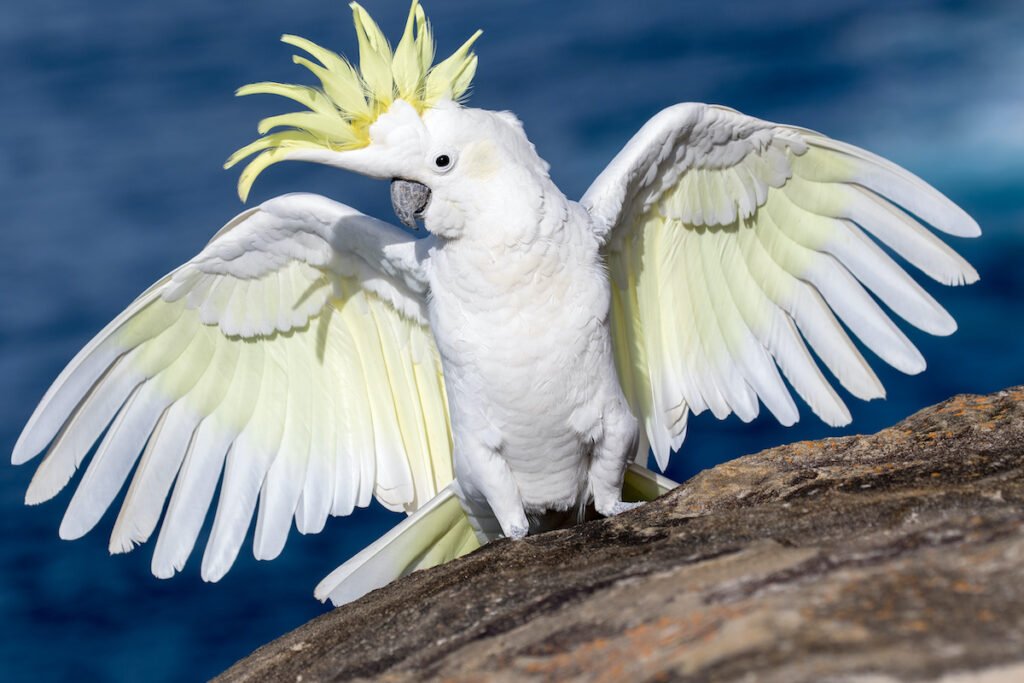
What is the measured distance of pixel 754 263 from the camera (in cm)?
383

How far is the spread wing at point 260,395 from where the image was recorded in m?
3.49

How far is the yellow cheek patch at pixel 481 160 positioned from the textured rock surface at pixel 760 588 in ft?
3.40

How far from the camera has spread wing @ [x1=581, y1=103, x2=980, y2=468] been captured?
3.45 m

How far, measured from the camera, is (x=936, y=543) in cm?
211

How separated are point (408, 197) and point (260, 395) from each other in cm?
111

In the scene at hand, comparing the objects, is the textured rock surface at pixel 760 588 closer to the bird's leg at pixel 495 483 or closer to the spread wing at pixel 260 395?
Result: the bird's leg at pixel 495 483

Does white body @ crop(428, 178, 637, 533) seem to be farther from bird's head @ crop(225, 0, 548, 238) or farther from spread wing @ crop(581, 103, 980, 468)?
spread wing @ crop(581, 103, 980, 468)

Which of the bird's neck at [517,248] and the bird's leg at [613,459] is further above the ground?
the bird's neck at [517,248]

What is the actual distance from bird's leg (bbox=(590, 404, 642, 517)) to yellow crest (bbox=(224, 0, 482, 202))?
3.70 feet

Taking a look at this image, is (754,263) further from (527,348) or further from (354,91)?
(354,91)

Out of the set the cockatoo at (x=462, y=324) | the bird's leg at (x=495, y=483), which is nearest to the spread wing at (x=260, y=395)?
the cockatoo at (x=462, y=324)

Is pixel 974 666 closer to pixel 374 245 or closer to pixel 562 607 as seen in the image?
pixel 562 607

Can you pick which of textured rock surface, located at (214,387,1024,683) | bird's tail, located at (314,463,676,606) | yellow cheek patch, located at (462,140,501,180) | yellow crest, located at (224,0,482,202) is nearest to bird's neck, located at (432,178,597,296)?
yellow cheek patch, located at (462,140,501,180)

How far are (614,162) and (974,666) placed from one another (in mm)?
2065
